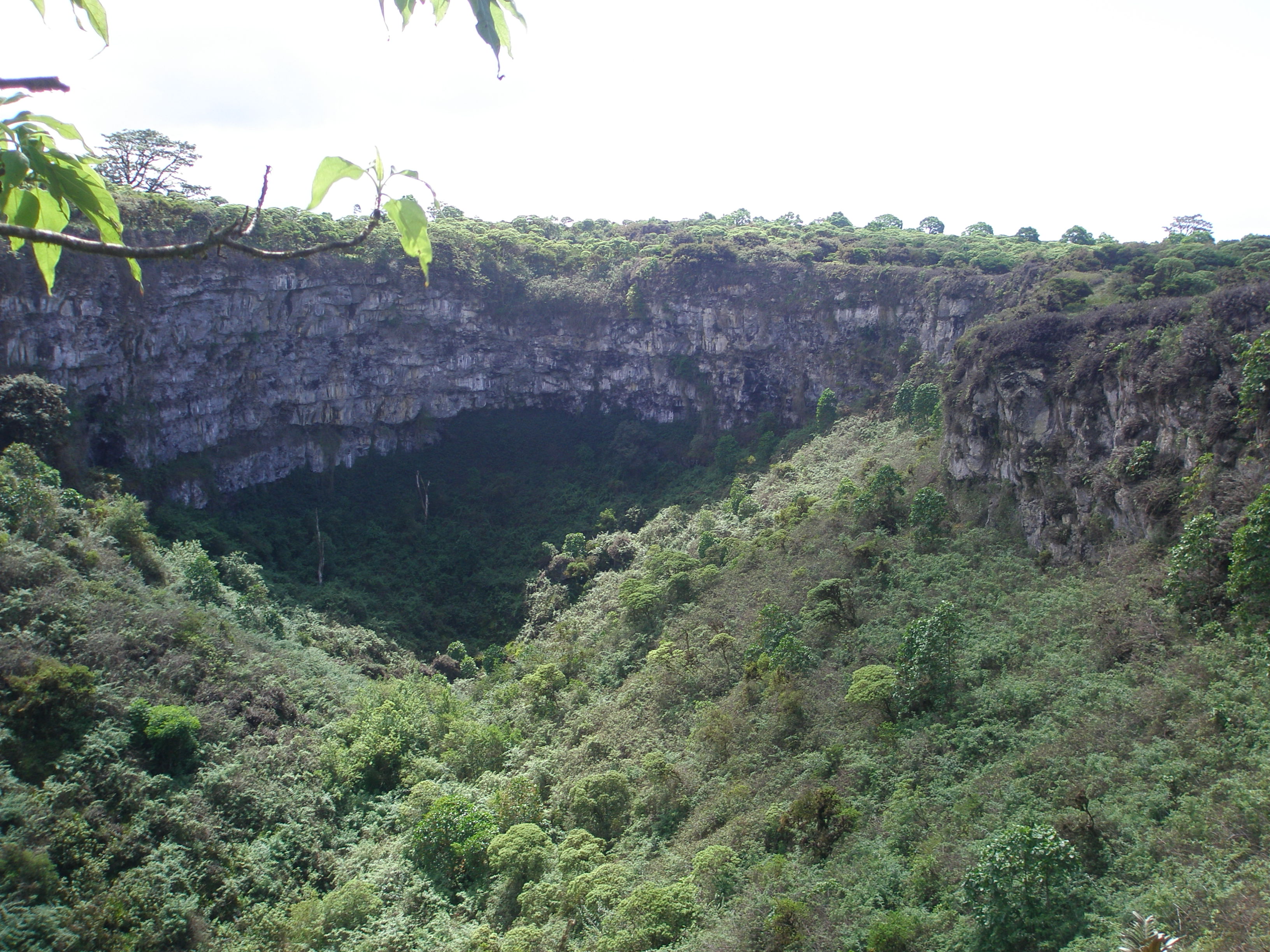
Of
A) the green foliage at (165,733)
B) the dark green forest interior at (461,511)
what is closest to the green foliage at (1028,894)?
the green foliage at (165,733)

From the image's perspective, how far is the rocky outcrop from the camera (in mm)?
14414

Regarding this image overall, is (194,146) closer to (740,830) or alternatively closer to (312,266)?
(312,266)

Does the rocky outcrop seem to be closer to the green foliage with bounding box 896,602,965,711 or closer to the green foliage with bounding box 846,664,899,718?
the green foliage with bounding box 896,602,965,711

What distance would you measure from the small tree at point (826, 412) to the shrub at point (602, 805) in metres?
25.3

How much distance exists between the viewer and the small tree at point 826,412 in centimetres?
3731

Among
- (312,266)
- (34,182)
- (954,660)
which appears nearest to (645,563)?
(954,660)

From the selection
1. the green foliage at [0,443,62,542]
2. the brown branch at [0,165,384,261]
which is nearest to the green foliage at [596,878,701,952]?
the brown branch at [0,165,384,261]

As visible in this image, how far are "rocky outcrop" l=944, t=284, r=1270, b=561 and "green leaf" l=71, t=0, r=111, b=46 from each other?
52.6 ft

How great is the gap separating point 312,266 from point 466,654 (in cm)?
2196

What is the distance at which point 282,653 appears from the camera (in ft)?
77.1

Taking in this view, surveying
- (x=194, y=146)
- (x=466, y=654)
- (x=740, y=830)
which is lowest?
(x=466, y=654)

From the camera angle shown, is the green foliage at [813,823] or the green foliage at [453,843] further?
the green foliage at [453,843]

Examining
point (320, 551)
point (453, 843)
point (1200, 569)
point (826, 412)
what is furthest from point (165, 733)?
point (826, 412)

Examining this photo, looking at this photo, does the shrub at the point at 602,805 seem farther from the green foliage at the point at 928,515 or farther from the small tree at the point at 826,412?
the small tree at the point at 826,412
